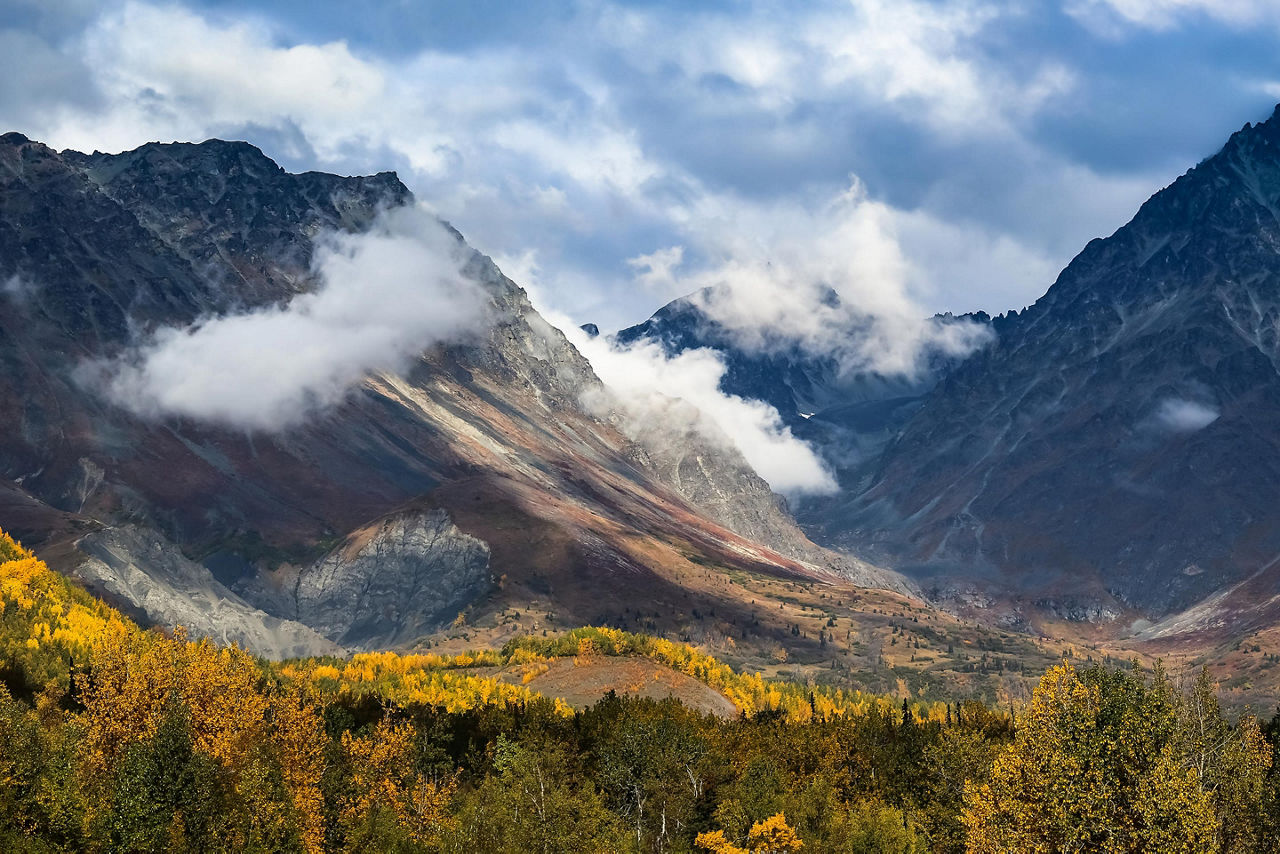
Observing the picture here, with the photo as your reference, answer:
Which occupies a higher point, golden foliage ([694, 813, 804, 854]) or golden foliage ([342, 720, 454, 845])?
golden foliage ([694, 813, 804, 854])

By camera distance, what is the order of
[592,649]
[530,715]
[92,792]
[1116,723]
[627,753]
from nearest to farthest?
[1116,723]
[92,792]
[627,753]
[530,715]
[592,649]

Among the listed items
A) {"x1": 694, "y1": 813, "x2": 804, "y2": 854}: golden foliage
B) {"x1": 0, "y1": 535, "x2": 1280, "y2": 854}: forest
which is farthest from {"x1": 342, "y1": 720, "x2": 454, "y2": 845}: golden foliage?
{"x1": 694, "y1": 813, "x2": 804, "y2": 854}: golden foliage

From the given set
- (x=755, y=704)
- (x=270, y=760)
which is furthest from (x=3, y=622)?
(x=755, y=704)

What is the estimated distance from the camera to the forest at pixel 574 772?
54.6 metres

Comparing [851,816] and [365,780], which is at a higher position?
[851,816]

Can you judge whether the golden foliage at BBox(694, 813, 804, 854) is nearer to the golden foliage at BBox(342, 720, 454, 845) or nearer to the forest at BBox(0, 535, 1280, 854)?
the forest at BBox(0, 535, 1280, 854)

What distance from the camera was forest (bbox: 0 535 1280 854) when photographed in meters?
54.6

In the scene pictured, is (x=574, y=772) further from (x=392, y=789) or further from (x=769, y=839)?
(x=769, y=839)

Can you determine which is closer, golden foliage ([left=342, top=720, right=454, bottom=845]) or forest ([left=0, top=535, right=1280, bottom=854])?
A: forest ([left=0, top=535, right=1280, bottom=854])

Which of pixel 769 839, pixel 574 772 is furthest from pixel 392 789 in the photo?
pixel 769 839

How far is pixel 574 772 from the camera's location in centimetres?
11356

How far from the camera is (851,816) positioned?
98562 millimetres

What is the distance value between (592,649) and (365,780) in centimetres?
9793

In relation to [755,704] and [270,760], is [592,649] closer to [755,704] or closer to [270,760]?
[755,704]
